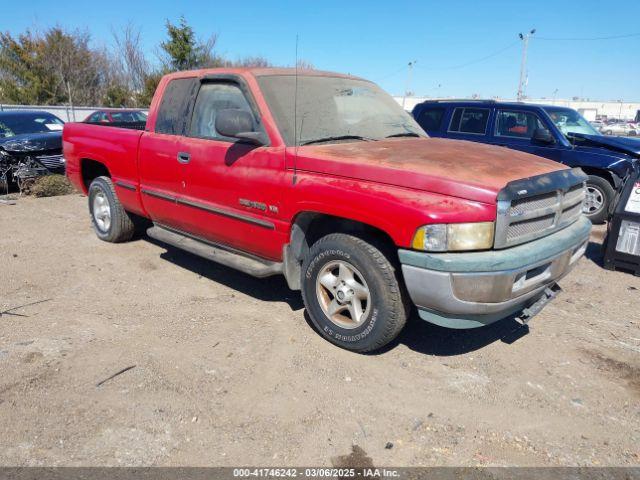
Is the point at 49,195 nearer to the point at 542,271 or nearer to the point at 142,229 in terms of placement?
the point at 142,229

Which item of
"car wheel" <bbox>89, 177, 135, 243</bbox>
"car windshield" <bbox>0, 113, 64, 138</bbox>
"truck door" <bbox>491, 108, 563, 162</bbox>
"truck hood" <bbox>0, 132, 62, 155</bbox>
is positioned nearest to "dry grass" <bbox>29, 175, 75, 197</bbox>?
"truck hood" <bbox>0, 132, 62, 155</bbox>

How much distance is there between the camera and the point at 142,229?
20.8ft

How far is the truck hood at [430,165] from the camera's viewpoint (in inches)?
118

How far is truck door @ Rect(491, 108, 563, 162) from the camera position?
25.4 ft

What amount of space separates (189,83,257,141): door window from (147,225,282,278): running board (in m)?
0.99

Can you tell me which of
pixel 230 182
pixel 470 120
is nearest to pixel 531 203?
pixel 230 182

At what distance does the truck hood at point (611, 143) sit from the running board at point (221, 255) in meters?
6.08

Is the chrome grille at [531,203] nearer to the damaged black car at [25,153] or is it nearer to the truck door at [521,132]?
the truck door at [521,132]

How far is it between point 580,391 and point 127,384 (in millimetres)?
2891

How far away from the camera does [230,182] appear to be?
409 cm

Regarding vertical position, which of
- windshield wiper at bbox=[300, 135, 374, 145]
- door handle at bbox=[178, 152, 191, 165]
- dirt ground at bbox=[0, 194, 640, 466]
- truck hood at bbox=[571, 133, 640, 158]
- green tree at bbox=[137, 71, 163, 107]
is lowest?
dirt ground at bbox=[0, 194, 640, 466]

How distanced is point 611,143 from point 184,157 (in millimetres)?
6651

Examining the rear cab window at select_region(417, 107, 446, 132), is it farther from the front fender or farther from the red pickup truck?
the red pickup truck

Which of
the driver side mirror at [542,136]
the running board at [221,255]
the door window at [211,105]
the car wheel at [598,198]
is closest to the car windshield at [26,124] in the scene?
the running board at [221,255]
